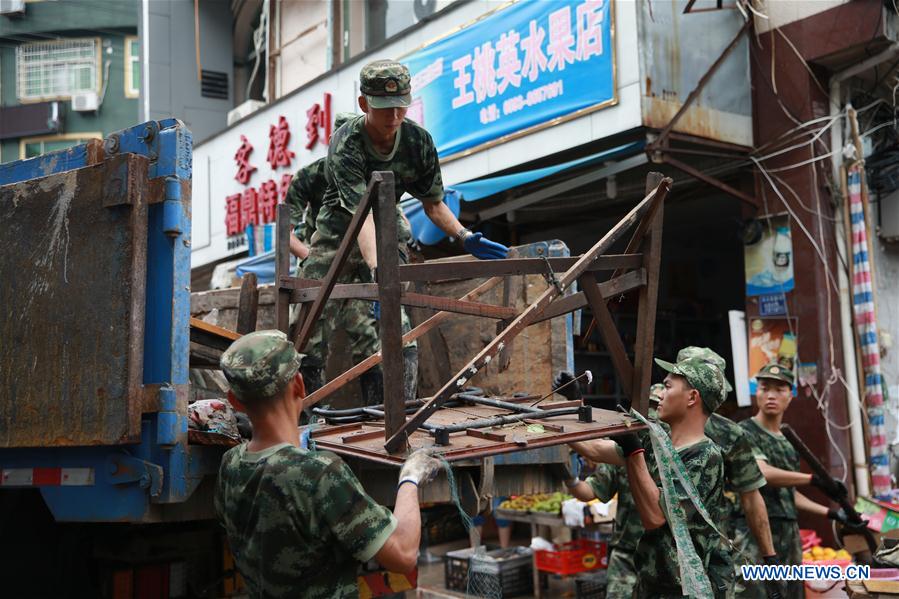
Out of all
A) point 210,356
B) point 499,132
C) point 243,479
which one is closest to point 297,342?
point 210,356

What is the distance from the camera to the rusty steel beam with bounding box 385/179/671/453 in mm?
2840

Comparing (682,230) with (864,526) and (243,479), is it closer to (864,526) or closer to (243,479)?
(864,526)

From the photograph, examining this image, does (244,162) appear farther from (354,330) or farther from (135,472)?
(135,472)

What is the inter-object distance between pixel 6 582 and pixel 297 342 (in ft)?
5.32

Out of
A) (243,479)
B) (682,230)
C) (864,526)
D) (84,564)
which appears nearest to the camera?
(243,479)

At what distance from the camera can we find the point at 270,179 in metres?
13.0

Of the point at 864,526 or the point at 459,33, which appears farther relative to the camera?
the point at 459,33

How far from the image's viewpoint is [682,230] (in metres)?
11.9

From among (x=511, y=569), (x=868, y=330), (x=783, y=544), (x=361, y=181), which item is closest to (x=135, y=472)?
(x=361, y=181)

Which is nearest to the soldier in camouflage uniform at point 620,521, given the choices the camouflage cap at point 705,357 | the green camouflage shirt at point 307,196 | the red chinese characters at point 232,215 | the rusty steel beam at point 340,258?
the camouflage cap at point 705,357

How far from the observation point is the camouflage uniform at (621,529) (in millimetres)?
4750

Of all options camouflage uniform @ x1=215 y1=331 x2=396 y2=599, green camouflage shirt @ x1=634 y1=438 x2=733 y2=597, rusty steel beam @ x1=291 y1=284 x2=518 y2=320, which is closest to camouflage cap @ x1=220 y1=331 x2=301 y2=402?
camouflage uniform @ x1=215 y1=331 x2=396 y2=599

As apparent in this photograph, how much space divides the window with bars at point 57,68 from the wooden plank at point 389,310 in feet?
87.3

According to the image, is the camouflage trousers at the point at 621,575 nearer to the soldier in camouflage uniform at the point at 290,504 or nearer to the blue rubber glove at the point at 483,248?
the blue rubber glove at the point at 483,248
